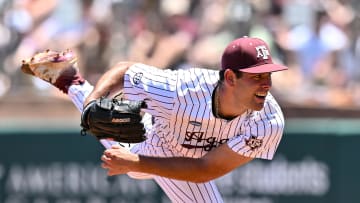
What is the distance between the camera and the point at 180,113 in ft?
19.7

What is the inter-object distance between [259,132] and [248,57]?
501mm

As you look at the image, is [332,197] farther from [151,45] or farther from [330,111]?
[151,45]

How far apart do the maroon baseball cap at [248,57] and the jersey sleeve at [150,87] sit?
42cm

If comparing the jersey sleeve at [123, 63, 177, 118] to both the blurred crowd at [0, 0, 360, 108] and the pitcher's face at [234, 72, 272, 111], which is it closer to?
the pitcher's face at [234, 72, 272, 111]

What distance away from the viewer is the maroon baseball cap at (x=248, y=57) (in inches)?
221

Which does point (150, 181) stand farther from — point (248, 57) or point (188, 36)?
point (248, 57)

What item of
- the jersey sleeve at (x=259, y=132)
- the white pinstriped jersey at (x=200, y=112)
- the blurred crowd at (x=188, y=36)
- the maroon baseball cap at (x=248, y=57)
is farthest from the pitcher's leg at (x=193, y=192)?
the blurred crowd at (x=188, y=36)

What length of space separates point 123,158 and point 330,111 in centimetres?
457

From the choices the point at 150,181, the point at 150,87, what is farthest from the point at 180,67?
the point at 150,87

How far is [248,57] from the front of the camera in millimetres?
5633

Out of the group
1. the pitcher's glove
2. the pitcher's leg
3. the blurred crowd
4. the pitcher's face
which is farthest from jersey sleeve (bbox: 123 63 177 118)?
the blurred crowd

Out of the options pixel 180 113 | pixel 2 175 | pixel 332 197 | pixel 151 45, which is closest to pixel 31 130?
pixel 2 175

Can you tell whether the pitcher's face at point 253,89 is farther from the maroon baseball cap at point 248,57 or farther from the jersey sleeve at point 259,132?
the jersey sleeve at point 259,132

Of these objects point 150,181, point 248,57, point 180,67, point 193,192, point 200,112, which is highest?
point 248,57
